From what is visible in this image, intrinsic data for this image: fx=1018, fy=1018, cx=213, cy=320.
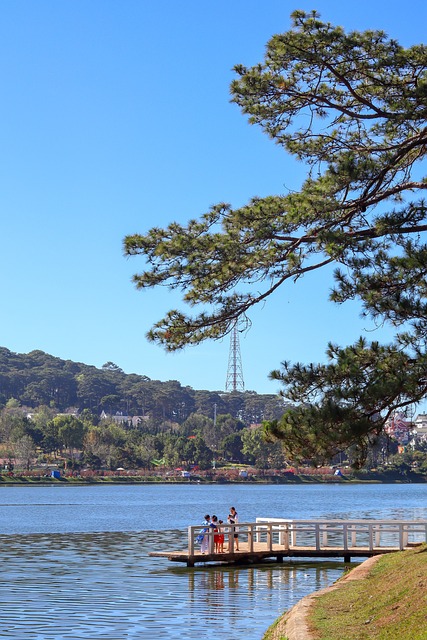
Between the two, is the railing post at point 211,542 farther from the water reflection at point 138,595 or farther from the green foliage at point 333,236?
the green foliage at point 333,236

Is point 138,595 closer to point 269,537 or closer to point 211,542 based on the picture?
point 211,542

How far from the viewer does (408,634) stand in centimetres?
1570

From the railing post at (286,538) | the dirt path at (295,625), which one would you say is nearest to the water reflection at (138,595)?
the railing post at (286,538)

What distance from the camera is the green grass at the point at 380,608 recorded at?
1648 cm

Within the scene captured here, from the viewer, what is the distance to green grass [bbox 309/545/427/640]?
54.1ft

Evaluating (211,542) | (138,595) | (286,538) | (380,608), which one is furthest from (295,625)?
(286,538)

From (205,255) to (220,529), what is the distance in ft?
58.2

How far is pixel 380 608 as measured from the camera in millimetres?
18484

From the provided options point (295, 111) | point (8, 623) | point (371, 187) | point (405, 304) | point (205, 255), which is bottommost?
point (8, 623)

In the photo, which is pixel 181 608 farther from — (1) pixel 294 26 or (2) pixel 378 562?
(1) pixel 294 26

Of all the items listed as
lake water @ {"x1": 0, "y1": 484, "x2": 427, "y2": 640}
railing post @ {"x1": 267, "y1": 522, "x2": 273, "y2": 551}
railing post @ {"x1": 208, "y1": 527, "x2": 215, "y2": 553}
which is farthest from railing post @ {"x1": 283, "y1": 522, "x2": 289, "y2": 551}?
railing post @ {"x1": 208, "y1": 527, "x2": 215, "y2": 553}

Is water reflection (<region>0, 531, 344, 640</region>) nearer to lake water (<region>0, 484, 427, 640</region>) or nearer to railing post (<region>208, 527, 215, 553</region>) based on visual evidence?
lake water (<region>0, 484, 427, 640</region>)

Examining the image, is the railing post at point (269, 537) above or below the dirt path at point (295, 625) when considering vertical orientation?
above

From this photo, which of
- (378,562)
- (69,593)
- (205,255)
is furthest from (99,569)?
(205,255)
